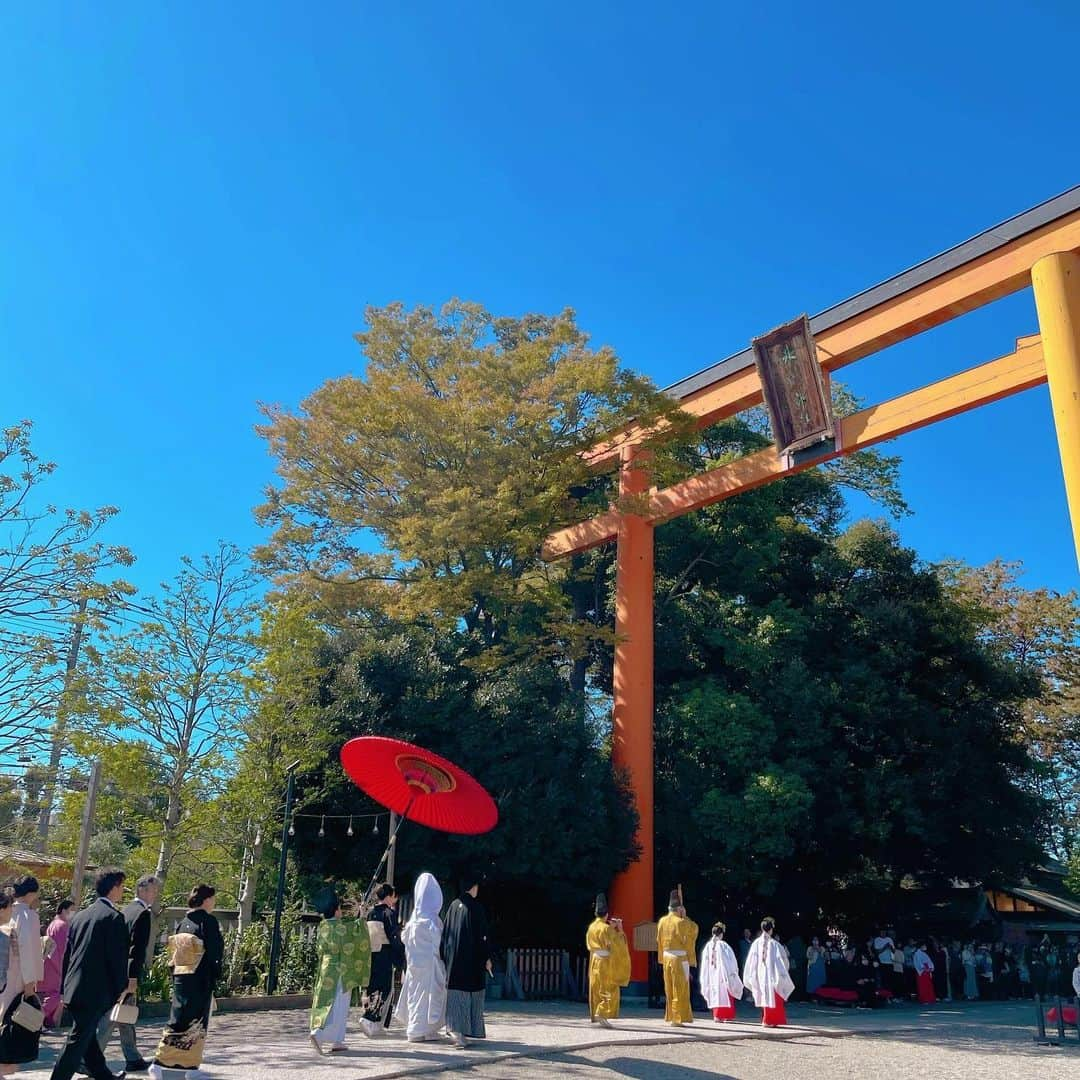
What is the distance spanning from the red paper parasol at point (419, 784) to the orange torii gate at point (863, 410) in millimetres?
6286

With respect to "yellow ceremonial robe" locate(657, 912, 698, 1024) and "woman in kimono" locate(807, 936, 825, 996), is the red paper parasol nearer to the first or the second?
"yellow ceremonial robe" locate(657, 912, 698, 1024)

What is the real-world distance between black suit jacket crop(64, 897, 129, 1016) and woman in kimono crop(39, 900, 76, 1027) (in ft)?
9.44

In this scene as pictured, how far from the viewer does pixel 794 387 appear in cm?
1598

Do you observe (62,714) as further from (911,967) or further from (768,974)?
(911,967)

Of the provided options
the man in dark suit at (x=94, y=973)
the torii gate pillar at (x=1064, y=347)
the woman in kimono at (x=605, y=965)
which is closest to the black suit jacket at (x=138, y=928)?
the man in dark suit at (x=94, y=973)

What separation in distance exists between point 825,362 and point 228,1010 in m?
12.6

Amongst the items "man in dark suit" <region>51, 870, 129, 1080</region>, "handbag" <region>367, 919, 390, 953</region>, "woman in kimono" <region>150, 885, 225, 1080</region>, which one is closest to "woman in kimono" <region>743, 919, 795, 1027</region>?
"handbag" <region>367, 919, 390, 953</region>

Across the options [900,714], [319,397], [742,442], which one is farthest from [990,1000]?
[319,397]

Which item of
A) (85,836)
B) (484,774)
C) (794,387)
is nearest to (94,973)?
(85,836)

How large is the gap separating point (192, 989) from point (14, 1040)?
1.22 metres

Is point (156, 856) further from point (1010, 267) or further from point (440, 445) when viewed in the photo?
point (1010, 267)

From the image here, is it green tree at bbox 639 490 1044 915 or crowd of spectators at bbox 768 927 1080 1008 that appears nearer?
green tree at bbox 639 490 1044 915

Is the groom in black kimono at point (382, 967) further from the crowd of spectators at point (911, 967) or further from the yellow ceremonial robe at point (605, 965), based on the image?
the crowd of spectators at point (911, 967)

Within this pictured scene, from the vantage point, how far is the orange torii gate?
13406 mm
